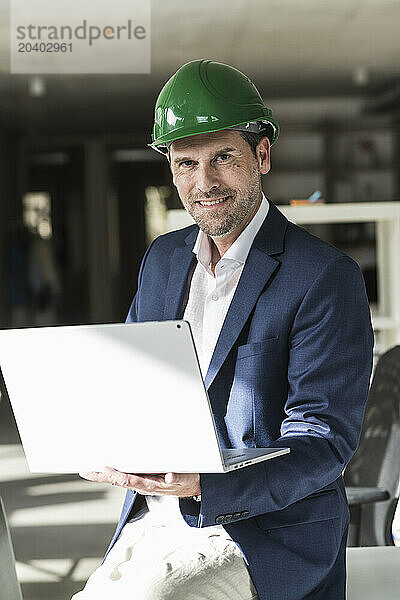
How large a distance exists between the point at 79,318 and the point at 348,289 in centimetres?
914

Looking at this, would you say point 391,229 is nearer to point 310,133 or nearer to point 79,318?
point 310,133

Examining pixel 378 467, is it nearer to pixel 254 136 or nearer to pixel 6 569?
pixel 6 569

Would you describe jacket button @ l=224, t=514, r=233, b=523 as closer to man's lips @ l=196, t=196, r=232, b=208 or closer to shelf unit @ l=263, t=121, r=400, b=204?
man's lips @ l=196, t=196, r=232, b=208

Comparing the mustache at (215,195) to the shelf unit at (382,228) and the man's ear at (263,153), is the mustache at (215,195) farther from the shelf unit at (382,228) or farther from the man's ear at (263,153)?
the shelf unit at (382,228)

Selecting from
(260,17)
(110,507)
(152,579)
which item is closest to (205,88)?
(152,579)

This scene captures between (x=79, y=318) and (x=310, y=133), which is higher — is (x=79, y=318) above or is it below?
below

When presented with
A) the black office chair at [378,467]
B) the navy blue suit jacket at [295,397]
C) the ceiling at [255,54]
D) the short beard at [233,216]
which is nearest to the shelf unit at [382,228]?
the black office chair at [378,467]

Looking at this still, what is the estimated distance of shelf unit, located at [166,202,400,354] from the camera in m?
3.72

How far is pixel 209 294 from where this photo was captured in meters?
1.50

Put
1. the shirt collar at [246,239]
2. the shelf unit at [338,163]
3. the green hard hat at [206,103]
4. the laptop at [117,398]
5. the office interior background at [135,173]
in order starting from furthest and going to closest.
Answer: the shelf unit at [338,163], the office interior background at [135,173], the shirt collar at [246,239], the green hard hat at [206,103], the laptop at [117,398]

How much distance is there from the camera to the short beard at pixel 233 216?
1.45m

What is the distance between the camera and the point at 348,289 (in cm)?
136

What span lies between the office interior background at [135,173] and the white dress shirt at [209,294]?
334 millimetres

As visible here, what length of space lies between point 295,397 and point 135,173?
31.0 feet
